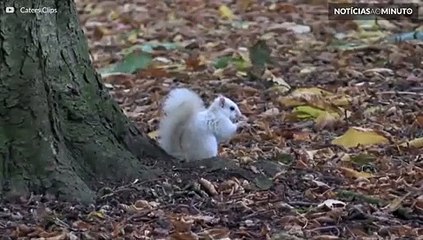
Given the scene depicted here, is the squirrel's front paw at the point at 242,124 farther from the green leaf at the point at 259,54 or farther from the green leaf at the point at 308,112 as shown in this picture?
the green leaf at the point at 259,54

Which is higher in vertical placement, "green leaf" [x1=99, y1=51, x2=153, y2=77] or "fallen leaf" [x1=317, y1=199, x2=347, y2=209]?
"fallen leaf" [x1=317, y1=199, x2=347, y2=209]

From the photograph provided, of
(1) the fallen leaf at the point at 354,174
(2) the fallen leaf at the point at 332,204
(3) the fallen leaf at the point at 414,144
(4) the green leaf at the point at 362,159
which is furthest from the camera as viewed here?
(3) the fallen leaf at the point at 414,144

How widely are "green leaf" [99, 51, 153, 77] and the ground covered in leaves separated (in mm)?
14

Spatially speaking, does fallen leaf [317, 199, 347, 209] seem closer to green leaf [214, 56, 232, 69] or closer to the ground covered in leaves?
the ground covered in leaves

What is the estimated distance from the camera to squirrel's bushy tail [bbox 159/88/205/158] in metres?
4.85

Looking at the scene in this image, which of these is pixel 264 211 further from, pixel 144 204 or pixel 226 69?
pixel 226 69

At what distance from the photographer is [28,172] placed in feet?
13.5

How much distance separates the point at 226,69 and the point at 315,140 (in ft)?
7.04

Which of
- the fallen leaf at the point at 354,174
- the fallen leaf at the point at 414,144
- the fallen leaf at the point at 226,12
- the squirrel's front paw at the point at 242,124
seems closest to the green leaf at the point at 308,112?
the squirrel's front paw at the point at 242,124

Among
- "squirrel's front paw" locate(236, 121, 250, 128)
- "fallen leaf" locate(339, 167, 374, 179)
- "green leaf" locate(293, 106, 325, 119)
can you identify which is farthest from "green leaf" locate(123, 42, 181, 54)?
"fallen leaf" locate(339, 167, 374, 179)

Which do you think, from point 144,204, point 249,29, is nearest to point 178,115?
point 144,204

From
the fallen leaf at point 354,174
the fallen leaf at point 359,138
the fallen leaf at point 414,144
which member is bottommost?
the fallen leaf at point 359,138

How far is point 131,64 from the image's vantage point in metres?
7.88

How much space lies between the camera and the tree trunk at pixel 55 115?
13.5 ft
